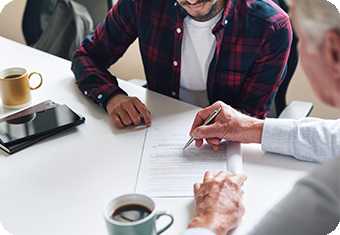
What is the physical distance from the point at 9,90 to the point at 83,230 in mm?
610

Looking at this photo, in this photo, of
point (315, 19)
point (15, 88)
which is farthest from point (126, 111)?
point (315, 19)

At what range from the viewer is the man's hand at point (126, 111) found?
1008mm

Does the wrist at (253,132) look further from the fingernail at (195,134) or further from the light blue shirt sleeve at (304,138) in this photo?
the fingernail at (195,134)

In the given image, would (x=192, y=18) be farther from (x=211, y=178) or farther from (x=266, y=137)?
(x=211, y=178)

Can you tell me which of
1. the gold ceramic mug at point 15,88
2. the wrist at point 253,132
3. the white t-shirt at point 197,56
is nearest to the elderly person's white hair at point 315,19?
the wrist at point 253,132

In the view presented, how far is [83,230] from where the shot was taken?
2.18 feet

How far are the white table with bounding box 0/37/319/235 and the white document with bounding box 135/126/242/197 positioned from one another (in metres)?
0.02

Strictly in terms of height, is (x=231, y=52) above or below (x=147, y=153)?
above

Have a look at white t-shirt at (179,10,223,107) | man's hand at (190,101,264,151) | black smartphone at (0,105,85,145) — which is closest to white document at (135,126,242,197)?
man's hand at (190,101,264,151)

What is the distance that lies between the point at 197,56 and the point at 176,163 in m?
0.54

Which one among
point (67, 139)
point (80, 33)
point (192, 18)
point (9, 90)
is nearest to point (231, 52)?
point (192, 18)

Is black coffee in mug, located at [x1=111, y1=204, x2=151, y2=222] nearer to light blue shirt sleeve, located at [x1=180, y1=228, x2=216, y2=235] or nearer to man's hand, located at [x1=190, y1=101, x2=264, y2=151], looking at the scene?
light blue shirt sleeve, located at [x1=180, y1=228, x2=216, y2=235]

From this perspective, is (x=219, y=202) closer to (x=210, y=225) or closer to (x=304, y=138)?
(x=210, y=225)

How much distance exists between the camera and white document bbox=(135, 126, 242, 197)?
2.49 ft
